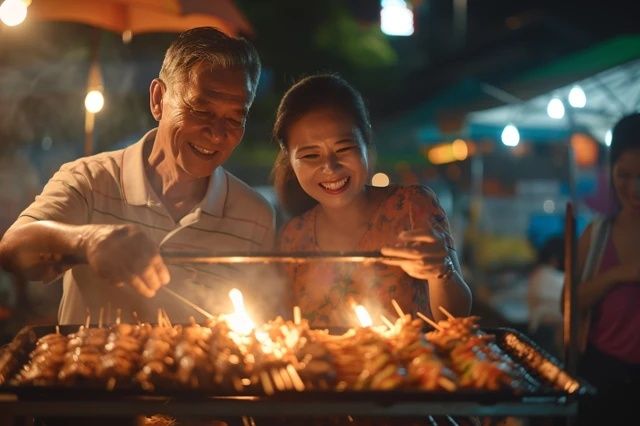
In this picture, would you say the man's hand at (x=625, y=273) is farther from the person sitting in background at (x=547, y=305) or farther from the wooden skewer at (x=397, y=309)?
the person sitting in background at (x=547, y=305)

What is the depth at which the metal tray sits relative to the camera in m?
2.40

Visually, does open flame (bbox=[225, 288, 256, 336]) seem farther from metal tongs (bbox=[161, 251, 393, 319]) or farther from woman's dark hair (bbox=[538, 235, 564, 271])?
woman's dark hair (bbox=[538, 235, 564, 271])

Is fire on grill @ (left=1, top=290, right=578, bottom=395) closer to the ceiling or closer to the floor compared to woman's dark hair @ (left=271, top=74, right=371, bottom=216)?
closer to the floor

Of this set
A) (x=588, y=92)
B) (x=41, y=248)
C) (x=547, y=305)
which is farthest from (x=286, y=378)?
(x=588, y=92)

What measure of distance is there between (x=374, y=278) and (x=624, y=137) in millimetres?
2105

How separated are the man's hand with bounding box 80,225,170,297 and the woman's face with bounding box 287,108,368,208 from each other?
115 cm

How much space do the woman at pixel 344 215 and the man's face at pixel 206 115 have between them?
356 mm

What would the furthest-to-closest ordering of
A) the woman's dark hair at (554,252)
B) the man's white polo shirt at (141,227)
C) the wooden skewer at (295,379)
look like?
the woman's dark hair at (554,252) → the man's white polo shirt at (141,227) → the wooden skewer at (295,379)

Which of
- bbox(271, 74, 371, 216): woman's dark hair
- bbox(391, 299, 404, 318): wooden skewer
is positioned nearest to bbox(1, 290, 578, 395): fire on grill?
bbox(391, 299, 404, 318): wooden skewer

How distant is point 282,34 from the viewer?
21.4 meters

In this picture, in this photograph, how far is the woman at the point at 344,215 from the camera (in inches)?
146

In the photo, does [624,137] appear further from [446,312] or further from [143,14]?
[143,14]

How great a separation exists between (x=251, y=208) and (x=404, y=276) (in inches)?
37.2

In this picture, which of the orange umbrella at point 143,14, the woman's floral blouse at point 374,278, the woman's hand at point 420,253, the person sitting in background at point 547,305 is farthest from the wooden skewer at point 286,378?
the person sitting in background at point 547,305
